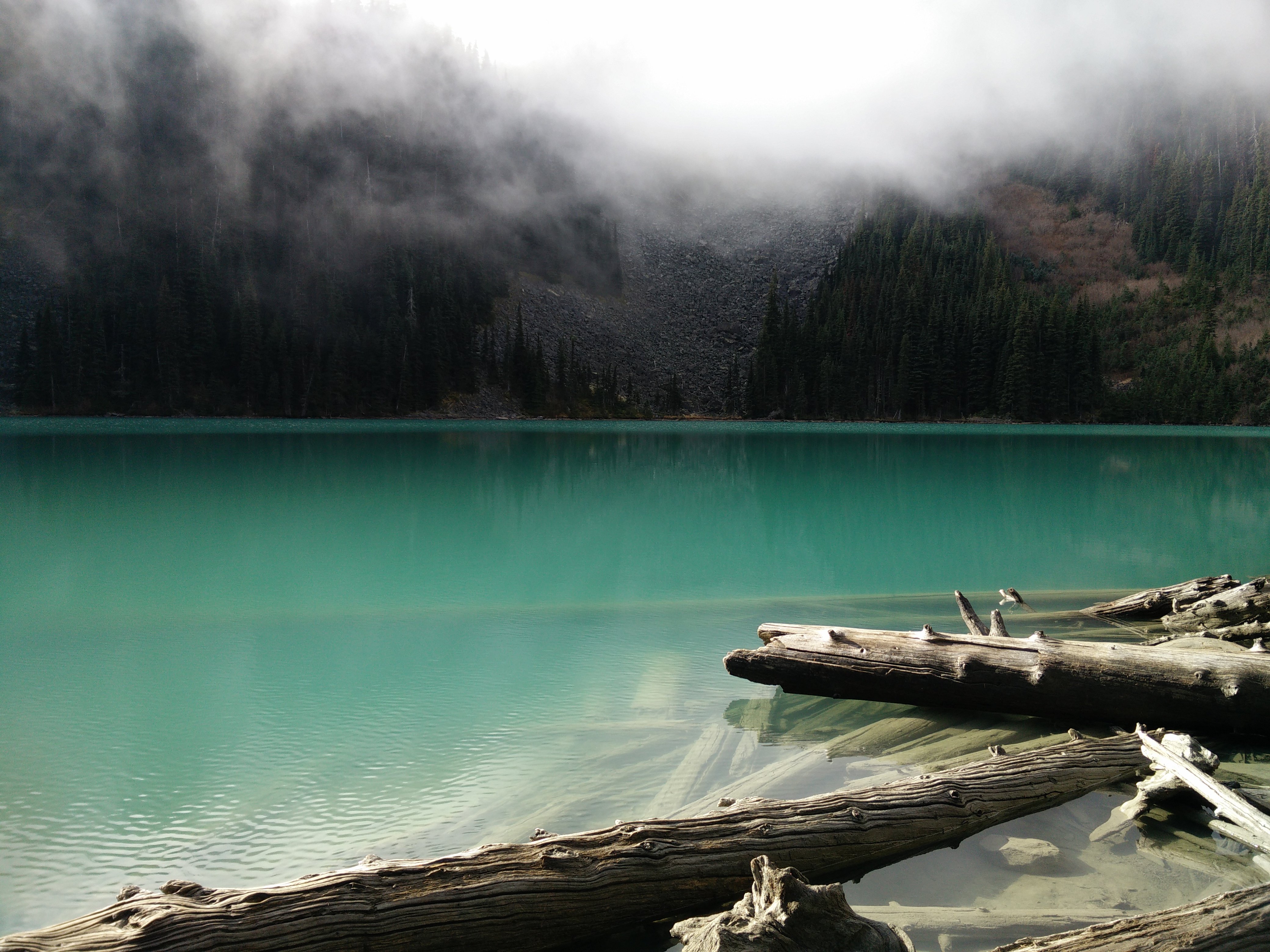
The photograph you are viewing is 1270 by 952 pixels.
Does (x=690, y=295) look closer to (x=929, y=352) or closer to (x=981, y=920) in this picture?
(x=929, y=352)

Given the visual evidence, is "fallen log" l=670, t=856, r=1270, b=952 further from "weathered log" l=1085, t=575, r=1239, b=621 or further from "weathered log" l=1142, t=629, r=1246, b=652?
"weathered log" l=1085, t=575, r=1239, b=621

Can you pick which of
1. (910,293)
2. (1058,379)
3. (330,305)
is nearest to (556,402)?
(330,305)

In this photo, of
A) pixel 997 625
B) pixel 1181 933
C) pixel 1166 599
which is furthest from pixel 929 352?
pixel 1181 933

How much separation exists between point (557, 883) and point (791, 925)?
3.63 feet

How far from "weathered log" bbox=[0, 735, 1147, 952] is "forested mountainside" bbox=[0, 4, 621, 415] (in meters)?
107

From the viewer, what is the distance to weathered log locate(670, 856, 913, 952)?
Answer: 9.62ft

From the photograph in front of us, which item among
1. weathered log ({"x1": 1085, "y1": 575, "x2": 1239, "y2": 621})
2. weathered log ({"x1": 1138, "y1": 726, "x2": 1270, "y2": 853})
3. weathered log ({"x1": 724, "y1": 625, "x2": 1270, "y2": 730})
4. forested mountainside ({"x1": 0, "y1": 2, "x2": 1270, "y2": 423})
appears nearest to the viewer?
weathered log ({"x1": 1138, "y1": 726, "x2": 1270, "y2": 853})

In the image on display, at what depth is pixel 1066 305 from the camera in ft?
415

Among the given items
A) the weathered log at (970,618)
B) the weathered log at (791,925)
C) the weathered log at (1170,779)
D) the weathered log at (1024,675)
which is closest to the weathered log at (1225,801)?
the weathered log at (1170,779)

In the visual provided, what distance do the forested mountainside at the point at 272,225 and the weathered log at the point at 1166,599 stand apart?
103 m

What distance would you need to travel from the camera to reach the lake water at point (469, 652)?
4.78 metres

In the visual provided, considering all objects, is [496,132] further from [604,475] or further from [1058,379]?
[604,475]

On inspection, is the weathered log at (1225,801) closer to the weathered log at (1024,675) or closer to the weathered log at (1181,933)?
the weathered log at (1024,675)

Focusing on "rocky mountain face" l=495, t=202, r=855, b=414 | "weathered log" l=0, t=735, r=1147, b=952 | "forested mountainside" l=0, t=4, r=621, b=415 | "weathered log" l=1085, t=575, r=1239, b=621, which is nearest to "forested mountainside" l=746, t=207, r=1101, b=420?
"rocky mountain face" l=495, t=202, r=855, b=414
